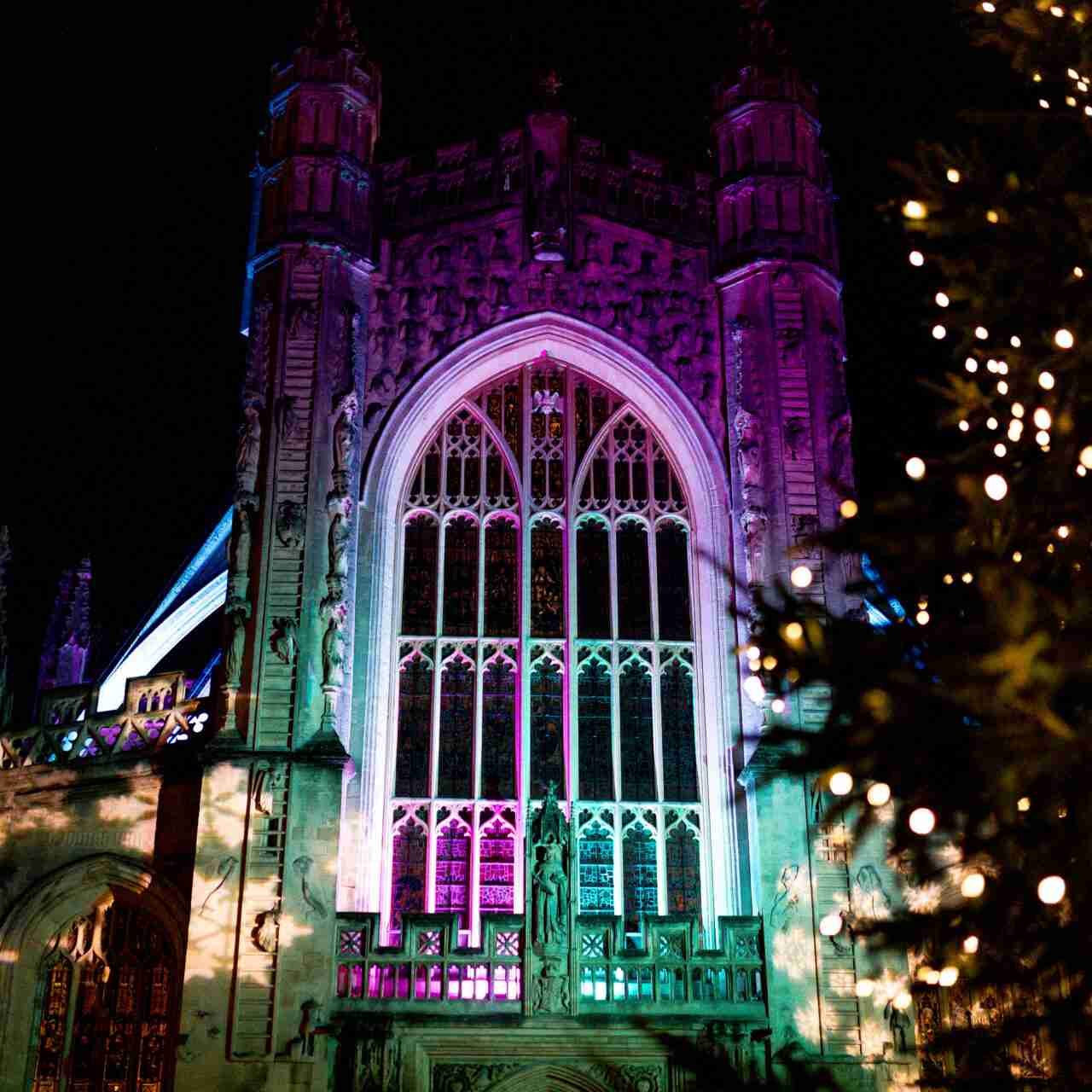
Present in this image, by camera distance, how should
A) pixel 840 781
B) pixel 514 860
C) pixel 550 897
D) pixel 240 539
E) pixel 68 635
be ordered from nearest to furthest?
pixel 840 781, pixel 550 897, pixel 514 860, pixel 240 539, pixel 68 635

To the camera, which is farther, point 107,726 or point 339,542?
point 107,726

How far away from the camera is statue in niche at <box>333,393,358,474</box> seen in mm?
16922

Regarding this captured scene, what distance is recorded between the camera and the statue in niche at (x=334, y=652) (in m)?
15.8

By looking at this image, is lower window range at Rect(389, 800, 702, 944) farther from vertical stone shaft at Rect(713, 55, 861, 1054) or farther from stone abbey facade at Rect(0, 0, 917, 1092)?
vertical stone shaft at Rect(713, 55, 861, 1054)

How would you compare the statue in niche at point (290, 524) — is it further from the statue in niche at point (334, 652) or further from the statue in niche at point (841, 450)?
the statue in niche at point (841, 450)

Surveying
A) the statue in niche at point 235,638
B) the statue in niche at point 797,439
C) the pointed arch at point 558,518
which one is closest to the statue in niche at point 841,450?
the statue in niche at point 797,439

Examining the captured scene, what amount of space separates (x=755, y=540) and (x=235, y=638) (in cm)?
607

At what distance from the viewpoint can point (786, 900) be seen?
49.4ft

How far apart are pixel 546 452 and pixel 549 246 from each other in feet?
8.82

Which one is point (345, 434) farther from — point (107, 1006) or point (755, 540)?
point (107, 1006)

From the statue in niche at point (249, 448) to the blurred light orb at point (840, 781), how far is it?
35.4 ft

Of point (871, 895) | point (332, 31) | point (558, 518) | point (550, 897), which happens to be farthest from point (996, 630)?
point (332, 31)

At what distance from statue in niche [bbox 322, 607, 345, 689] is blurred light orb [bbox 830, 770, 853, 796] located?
9283mm

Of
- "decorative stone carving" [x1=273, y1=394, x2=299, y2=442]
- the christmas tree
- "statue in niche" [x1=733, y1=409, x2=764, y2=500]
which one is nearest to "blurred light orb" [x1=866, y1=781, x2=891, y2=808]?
the christmas tree
